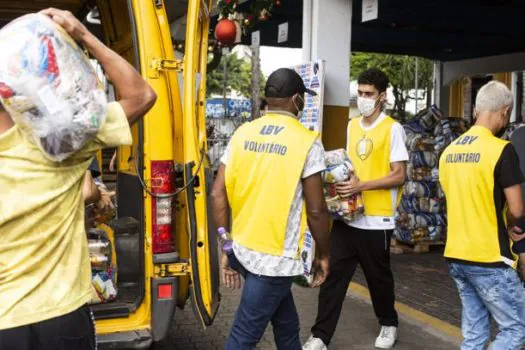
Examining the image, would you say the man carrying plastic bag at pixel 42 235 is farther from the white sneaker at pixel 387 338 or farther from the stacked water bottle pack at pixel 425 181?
the stacked water bottle pack at pixel 425 181

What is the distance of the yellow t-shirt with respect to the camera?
Result: 1947 millimetres

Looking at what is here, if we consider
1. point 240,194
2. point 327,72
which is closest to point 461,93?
point 327,72

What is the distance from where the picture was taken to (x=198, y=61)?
4.17 metres

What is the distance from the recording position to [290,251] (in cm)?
343

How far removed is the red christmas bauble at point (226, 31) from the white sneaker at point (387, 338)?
3801 mm

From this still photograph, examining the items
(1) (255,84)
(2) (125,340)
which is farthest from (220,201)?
(1) (255,84)

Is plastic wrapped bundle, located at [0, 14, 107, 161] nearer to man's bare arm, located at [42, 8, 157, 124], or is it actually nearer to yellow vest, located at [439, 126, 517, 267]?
man's bare arm, located at [42, 8, 157, 124]

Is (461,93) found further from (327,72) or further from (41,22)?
(41,22)

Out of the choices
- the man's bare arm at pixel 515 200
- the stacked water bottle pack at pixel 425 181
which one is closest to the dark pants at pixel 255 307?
the man's bare arm at pixel 515 200

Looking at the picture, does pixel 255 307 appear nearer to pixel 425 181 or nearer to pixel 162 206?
pixel 162 206

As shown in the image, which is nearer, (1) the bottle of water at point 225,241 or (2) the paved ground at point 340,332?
(1) the bottle of water at point 225,241

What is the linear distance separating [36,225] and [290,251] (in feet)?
5.46

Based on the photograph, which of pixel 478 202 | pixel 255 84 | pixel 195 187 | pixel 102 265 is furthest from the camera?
pixel 255 84

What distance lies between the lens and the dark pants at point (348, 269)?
471cm
